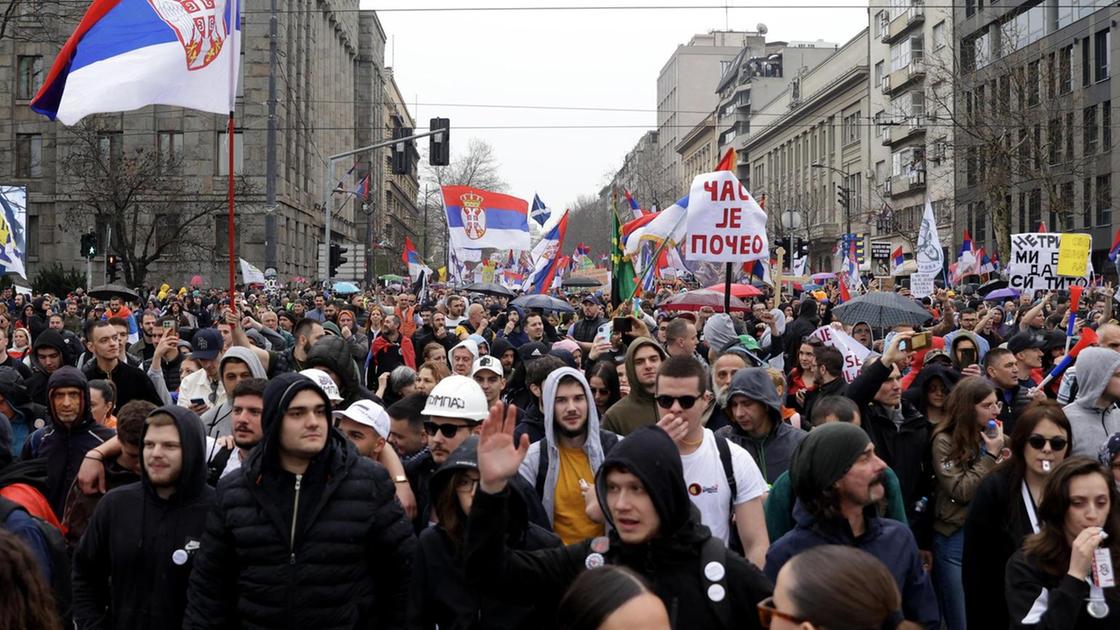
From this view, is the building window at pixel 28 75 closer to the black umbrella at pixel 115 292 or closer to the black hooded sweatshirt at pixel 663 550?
the black umbrella at pixel 115 292

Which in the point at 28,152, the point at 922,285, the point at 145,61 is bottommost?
the point at 922,285

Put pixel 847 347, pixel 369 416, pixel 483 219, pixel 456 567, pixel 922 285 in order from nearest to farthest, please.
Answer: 1. pixel 456 567
2. pixel 369 416
3. pixel 847 347
4. pixel 922 285
5. pixel 483 219

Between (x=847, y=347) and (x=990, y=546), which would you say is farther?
(x=847, y=347)

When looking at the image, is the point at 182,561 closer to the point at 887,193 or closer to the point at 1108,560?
the point at 1108,560

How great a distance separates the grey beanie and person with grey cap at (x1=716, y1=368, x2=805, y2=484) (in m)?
1.39

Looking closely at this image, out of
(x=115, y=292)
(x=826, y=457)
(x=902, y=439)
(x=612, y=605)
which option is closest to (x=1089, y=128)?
(x=115, y=292)

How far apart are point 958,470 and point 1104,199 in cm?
4367

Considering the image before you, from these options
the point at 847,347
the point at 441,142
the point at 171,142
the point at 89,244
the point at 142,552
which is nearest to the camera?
the point at 142,552

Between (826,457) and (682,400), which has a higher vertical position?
(682,400)

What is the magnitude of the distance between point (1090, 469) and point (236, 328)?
600cm

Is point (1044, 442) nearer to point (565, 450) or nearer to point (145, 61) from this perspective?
point (565, 450)

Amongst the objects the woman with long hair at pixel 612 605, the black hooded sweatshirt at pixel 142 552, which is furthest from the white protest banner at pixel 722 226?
the woman with long hair at pixel 612 605

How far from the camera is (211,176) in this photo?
55.0m

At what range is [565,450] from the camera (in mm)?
→ 5367
